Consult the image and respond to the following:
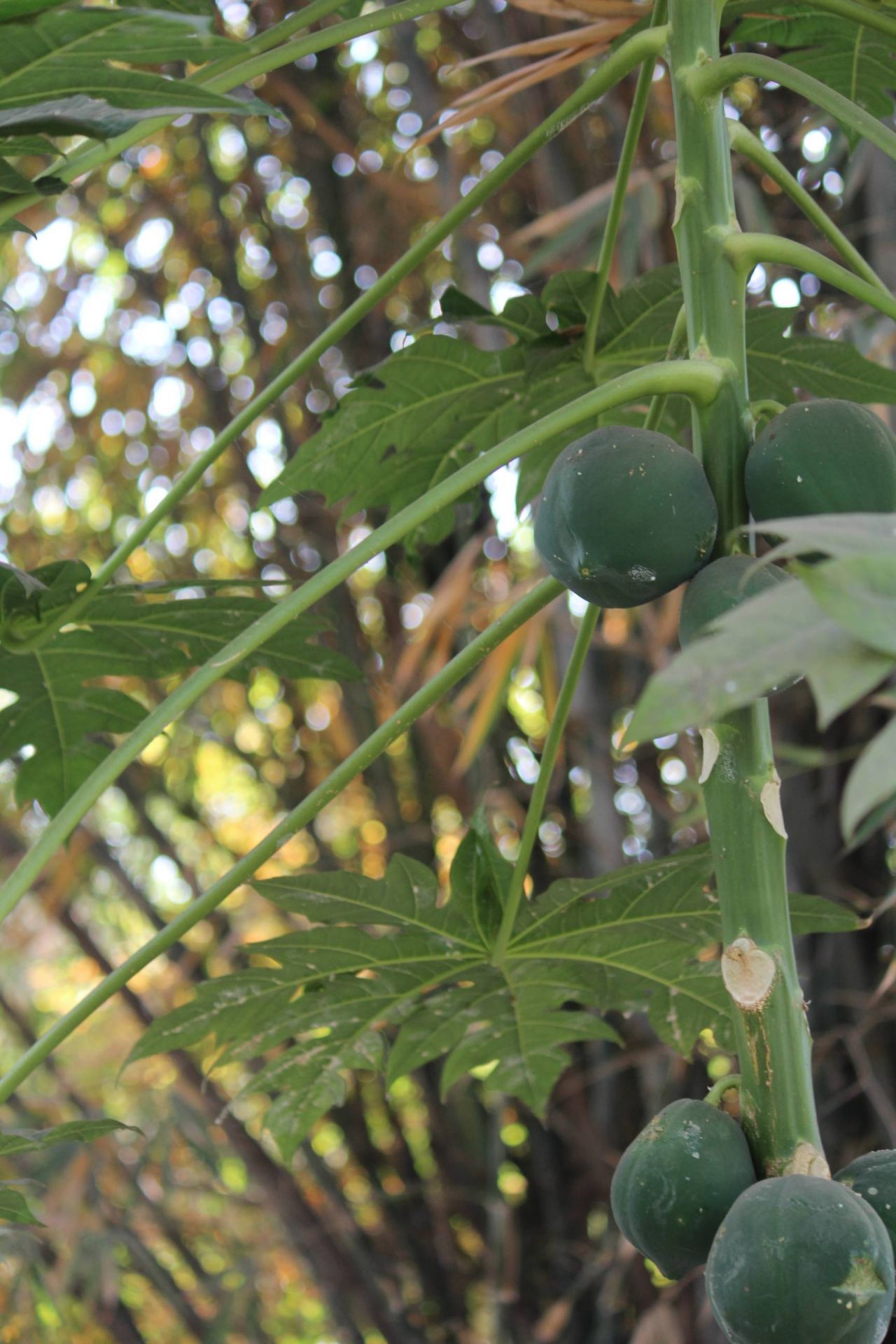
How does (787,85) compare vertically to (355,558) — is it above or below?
above

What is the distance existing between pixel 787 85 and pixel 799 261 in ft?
0.29

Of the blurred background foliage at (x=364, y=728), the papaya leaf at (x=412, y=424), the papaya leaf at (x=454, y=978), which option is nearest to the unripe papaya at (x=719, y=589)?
the papaya leaf at (x=454, y=978)

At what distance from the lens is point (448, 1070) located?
0.87m

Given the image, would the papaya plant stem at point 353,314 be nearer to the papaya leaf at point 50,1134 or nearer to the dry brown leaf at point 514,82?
the dry brown leaf at point 514,82

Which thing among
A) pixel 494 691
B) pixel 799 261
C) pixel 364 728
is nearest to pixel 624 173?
pixel 799 261

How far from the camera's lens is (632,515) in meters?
0.52

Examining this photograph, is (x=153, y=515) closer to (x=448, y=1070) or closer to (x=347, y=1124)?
(x=448, y=1070)

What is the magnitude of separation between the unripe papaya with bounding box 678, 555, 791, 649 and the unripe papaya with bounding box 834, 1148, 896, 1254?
0.20m

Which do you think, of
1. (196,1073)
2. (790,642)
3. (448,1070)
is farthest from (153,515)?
(196,1073)

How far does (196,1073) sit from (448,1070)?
124 cm

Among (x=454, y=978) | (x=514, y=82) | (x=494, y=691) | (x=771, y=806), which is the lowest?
(x=494, y=691)

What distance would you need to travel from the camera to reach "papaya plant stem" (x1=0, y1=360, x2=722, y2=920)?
53 centimetres

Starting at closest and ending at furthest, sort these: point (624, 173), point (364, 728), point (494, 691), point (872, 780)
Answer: point (872, 780) < point (624, 173) < point (494, 691) < point (364, 728)

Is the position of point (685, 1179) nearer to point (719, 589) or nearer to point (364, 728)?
point (719, 589)
